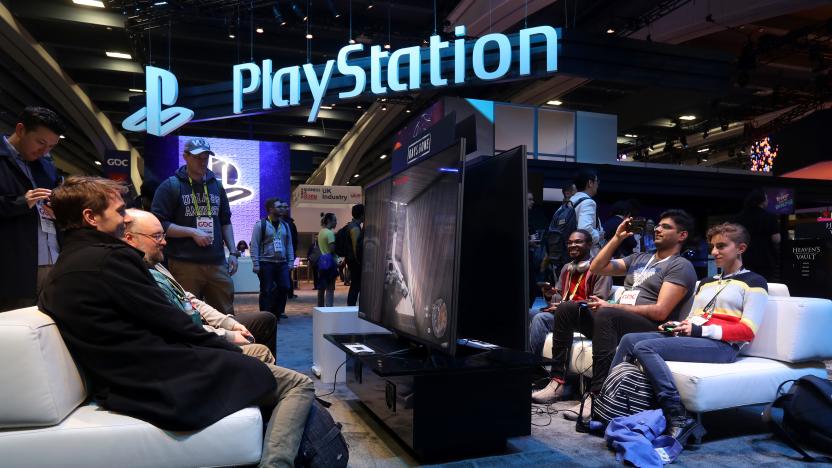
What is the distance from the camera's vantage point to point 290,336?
556cm

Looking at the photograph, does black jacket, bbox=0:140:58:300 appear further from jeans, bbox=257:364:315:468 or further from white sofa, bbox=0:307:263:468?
jeans, bbox=257:364:315:468

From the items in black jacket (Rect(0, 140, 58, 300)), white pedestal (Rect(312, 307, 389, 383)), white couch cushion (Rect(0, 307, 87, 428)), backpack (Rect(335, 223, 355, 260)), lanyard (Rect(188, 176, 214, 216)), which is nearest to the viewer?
white couch cushion (Rect(0, 307, 87, 428))

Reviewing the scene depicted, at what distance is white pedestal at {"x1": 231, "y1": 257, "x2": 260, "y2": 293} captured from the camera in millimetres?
10844

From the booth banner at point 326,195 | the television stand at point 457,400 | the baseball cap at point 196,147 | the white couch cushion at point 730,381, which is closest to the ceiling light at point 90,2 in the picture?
the baseball cap at point 196,147

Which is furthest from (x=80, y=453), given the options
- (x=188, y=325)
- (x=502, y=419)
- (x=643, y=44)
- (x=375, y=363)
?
(x=643, y=44)

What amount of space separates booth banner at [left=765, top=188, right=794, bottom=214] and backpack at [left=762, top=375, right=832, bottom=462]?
39.2ft

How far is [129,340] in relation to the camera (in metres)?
1.62

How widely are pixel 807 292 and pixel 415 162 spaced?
612 centimetres

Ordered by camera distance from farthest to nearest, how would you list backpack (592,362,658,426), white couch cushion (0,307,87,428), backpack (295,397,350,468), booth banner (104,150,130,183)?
1. booth banner (104,150,130,183)
2. backpack (592,362,658,426)
3. backpack (295,397,350,468)
4. white couch cushion (0,307,87,428)

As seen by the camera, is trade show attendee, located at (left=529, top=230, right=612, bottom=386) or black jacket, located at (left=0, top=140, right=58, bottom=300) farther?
trade show attendee, located at (left=529, top=230, right=612, bottom=386)

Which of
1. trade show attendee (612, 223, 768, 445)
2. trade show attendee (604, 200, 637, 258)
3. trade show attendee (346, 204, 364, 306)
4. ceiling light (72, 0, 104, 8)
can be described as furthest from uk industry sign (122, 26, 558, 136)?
trade show attendee (612, 223, 768, 445)

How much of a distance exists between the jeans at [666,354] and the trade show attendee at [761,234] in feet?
9.49

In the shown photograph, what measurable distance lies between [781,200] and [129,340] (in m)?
14.6

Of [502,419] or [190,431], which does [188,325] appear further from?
[502,419]
